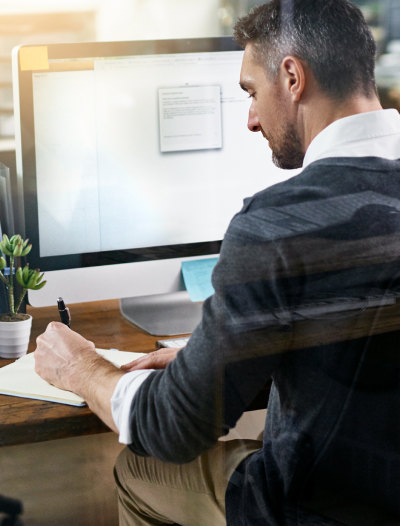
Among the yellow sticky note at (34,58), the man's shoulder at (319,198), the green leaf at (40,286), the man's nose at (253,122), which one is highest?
the yellow sticky note at (34,58)

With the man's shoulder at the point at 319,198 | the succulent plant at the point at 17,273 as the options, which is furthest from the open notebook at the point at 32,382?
the man's shoulder at the point at 319,198

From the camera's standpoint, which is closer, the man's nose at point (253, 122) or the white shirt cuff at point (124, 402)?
the white shirt cuff at point (124, 402)

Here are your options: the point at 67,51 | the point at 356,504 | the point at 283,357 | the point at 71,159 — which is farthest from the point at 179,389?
the point at 67,51

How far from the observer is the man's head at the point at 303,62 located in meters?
0.63

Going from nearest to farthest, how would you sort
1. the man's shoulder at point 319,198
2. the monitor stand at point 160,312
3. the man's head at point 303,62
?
the man's shoulder at point 319,198 < the man's head at point 303,62 < the monitor stand at point 160,312

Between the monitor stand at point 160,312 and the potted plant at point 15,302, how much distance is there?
18cm

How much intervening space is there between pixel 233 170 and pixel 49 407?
550mm

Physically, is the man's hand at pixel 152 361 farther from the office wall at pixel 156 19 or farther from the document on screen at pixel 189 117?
the office wall at pixel 156 19

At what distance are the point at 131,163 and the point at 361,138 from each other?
464 mm

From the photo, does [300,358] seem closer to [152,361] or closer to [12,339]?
[152,361]

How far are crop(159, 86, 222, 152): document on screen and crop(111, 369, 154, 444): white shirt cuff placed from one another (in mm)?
487

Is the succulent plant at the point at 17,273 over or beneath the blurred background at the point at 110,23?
beneath

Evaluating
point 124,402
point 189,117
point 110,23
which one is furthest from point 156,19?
point 124,402

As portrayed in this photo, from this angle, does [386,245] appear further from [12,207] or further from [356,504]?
[12,207]
